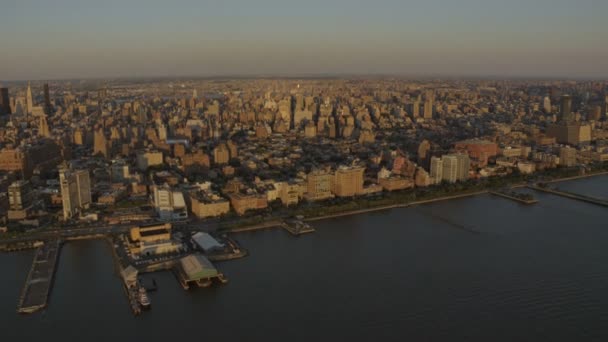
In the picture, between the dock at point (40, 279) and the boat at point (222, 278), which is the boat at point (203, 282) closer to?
the boat at point (222, 278)

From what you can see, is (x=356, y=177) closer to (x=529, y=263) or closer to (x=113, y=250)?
(x=529, y=263)

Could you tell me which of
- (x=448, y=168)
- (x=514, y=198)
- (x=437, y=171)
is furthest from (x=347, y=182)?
(x=514, y=198)

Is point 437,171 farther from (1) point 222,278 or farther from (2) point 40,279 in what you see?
(2) point 40,279

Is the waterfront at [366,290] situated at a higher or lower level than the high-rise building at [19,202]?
lower

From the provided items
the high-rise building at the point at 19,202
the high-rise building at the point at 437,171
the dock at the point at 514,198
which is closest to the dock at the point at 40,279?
the high-rise building at the point at 19,202

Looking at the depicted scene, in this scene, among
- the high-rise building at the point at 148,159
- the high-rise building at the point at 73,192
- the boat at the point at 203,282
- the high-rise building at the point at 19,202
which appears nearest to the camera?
the boat at the point at 203,282

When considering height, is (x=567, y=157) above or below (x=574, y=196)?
above

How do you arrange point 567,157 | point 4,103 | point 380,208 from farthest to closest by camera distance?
point 4,103
point 567,157
point 380,208
